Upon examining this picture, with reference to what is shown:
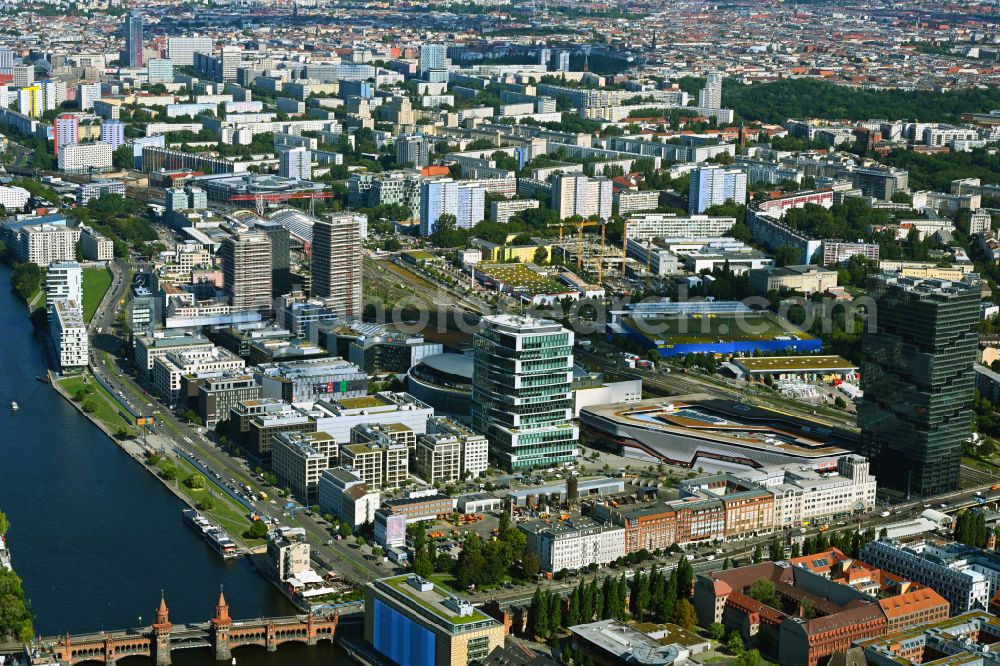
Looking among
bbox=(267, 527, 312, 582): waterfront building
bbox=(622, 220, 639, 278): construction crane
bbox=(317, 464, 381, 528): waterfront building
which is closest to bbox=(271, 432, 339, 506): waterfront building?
bbox=(317, 464, 381, 528): waterfront building

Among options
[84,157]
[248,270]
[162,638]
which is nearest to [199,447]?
[248,270]

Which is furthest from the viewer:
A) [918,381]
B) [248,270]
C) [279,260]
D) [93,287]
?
[93,287]

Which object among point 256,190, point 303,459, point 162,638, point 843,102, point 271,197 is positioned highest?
point 843,102

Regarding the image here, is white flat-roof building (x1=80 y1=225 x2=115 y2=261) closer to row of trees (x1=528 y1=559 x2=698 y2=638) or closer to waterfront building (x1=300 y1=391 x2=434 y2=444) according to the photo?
waterfront building (x1=300 y1=391 x2=434 y2=444)

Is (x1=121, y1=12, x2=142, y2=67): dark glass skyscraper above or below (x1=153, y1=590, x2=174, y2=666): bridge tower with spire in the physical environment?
above

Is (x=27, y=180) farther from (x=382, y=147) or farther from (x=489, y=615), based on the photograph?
(x=489, y=615)

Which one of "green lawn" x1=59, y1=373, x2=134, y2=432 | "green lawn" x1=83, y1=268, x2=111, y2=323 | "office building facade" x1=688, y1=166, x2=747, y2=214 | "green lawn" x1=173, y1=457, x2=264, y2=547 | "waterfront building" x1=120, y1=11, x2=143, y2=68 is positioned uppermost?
"waterfront building" x1=120, y1=11, x2=143, y2=68

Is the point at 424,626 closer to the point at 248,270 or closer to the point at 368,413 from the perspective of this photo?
the point at 368,413
